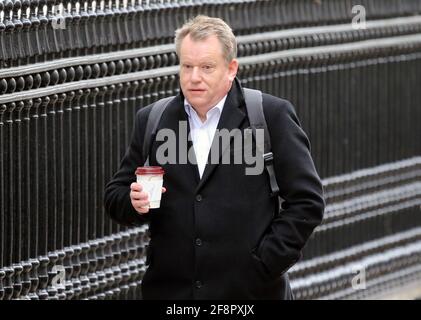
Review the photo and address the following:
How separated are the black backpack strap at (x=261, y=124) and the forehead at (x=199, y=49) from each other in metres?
0.29

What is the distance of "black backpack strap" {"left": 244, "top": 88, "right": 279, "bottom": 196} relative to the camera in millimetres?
7398

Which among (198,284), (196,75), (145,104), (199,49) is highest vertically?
(199,49)

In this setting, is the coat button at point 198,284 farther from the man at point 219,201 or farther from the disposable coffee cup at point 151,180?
the disposable coffee cup at point 151,180

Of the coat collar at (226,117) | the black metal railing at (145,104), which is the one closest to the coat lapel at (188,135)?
the coat collar at (226,117)

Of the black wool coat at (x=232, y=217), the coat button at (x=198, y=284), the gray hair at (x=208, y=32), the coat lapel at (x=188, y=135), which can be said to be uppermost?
the gray hair at (x=208, y=32)

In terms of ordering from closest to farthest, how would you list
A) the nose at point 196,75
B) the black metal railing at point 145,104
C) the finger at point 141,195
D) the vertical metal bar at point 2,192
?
1. the finger at point 141,195
2. the nose at point 196,75
3. the vertical metal bar at point 2,192
4. the black metal railing at point 145,104

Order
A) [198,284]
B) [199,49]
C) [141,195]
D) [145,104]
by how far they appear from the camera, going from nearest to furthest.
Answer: [141,195] → [199,49] → [198,284] → [145,104]

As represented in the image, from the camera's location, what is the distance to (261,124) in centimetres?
745

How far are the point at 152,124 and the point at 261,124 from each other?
0.50 m

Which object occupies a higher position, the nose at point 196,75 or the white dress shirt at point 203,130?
the nose at point 196,75

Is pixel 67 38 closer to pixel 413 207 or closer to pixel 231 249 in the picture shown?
pixel 231 249

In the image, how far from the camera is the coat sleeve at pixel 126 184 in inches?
294

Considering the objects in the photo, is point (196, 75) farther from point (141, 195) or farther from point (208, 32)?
point (141, 195)

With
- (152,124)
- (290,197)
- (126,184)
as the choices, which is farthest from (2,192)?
(290,197)
